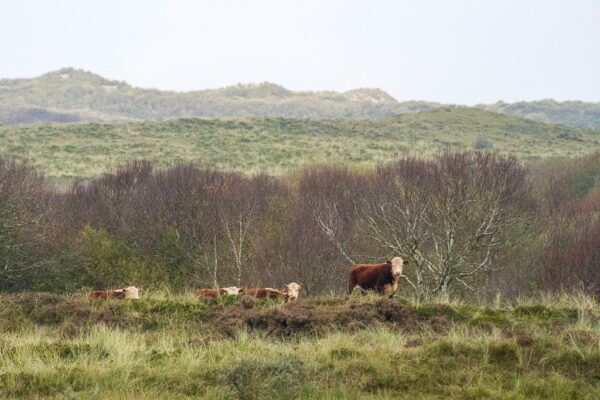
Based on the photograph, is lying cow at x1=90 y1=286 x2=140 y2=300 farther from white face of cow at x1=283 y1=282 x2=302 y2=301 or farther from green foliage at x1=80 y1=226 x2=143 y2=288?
green foliage at x1=80 y1=226 x2=143 y2=288

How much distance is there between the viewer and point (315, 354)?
8.53 meters

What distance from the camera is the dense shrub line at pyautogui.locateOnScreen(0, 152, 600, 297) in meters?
26.0

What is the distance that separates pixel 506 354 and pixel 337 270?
21.7 metres

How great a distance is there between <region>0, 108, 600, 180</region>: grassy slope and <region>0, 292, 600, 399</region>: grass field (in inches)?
1906

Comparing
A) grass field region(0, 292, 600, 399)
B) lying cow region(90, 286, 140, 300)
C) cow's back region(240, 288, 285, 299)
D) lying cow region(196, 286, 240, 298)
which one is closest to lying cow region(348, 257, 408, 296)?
cow's back region(240, 288, 285, 299)

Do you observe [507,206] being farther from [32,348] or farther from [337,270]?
[32,348]

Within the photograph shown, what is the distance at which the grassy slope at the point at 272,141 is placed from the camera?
68.4m

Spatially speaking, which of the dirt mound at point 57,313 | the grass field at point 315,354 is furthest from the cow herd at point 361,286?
the grass field at point 315,354

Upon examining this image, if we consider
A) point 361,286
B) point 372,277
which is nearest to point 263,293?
point 361,286

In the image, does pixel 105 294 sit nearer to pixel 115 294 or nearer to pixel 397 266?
pixel 115 294

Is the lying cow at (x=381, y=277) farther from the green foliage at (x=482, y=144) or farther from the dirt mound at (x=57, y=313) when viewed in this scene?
the green foliage at (x=482, y=144)

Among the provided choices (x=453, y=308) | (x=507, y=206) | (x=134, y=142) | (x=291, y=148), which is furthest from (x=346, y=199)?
(x=134, y=142)

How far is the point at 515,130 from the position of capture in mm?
97438

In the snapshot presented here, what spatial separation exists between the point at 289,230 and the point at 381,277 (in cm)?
1693
